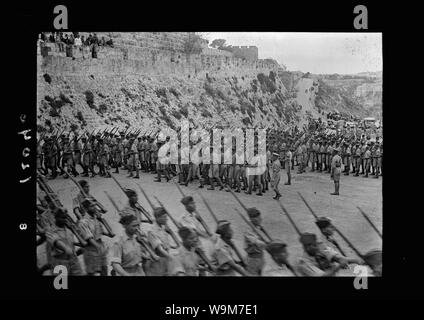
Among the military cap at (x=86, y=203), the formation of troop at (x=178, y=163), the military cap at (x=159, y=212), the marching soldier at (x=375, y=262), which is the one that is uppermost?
the formation of troop at (x=178, y=163)

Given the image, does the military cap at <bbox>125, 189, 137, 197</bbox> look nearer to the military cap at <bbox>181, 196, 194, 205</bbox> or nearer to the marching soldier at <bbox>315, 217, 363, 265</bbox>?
the military cap at <bbox>181, 196, 194, 205</bbox>

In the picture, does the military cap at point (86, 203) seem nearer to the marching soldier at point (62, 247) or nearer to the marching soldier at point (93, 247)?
the marching soldier at point (93, 247)

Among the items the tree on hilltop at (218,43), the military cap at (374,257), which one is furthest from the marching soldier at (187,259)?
the tree on hilltop at (218,43)

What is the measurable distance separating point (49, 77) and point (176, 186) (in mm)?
3334

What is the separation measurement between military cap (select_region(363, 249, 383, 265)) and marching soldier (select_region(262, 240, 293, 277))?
1.51 m

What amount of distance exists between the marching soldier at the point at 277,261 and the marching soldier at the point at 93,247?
2829mm

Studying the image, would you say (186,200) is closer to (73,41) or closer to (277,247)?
(277,247)

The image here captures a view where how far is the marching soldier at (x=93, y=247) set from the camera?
998 cm

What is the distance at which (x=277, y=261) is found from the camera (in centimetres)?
979

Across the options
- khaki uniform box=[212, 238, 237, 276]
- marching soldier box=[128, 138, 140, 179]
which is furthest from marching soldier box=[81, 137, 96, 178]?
khaki uniform box=[212, 238, 237, 276]

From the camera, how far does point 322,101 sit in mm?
15195

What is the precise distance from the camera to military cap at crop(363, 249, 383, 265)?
36.0ft

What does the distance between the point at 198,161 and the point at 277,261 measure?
3.57 metres
